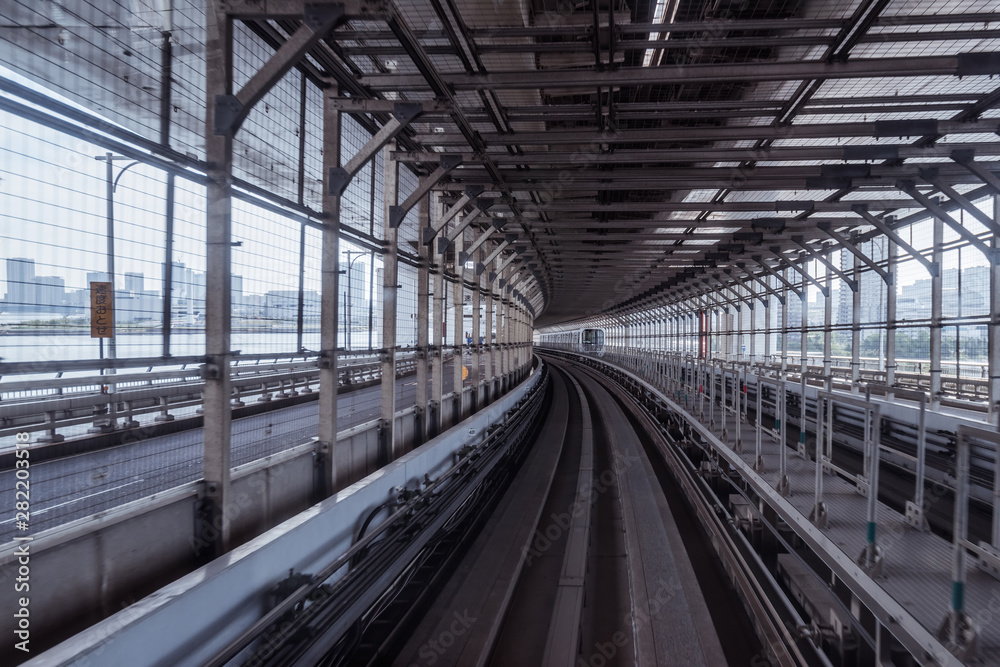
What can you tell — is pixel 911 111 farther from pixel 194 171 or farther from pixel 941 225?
pixel 194 171

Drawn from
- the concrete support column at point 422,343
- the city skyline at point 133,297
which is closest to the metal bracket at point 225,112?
the city skyline at point 133,297

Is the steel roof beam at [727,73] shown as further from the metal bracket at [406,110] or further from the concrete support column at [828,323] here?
the concrete support column at [828,323]

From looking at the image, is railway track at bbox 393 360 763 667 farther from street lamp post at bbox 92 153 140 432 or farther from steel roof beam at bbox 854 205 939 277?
steel roof beam at bbox 854 205 939 277

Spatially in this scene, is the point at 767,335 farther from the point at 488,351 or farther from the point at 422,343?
the point at 422,343

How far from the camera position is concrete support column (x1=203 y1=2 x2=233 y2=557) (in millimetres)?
3582

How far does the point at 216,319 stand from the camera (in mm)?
3648

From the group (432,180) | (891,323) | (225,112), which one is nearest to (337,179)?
(225,112)

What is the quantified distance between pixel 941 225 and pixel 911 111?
200 inches

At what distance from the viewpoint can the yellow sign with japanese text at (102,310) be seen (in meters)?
3.01

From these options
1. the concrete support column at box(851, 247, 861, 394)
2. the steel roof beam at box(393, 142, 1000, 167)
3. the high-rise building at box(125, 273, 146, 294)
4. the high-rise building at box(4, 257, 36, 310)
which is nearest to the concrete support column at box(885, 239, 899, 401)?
the concrete support column at box(851, 247, 861, 394)

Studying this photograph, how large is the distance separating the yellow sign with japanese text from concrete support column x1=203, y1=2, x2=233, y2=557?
61 cm

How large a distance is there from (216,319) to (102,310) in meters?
0.69

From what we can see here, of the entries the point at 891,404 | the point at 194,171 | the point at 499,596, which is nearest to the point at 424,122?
the point at 194,171

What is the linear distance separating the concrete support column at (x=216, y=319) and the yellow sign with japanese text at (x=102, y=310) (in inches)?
24.2
